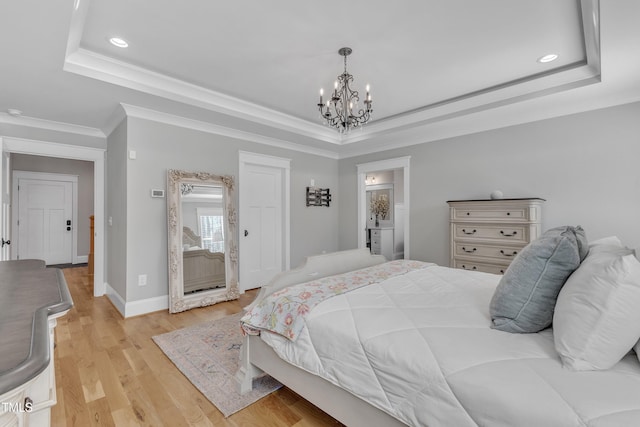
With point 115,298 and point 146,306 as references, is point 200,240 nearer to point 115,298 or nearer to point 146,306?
point 146,306

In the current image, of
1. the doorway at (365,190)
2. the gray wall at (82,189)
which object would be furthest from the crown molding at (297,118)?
the gray wall at (82,189)

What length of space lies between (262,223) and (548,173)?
12.4ft

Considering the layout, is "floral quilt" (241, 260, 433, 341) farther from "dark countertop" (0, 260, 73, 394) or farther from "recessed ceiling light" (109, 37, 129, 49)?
"recessed ceiling light" (109, 37, 129, 49)

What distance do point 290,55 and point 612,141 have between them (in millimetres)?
3331

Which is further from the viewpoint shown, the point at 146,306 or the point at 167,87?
the point at 146,306

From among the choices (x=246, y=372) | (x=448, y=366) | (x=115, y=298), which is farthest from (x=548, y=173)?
(x=115, y=298)

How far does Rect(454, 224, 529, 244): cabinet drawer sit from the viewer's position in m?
3.23

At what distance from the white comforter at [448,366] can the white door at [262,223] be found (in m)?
2.92

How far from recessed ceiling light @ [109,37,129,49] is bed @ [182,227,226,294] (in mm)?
2014

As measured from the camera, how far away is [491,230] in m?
3.42

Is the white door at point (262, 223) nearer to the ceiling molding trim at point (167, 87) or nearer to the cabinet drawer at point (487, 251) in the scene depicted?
the ceiling molding trim at point (167, 87)

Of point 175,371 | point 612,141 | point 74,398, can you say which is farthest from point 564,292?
point 612,141

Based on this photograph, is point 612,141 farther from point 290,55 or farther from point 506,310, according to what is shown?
point 290,55

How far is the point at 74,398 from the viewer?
1.93 meters
